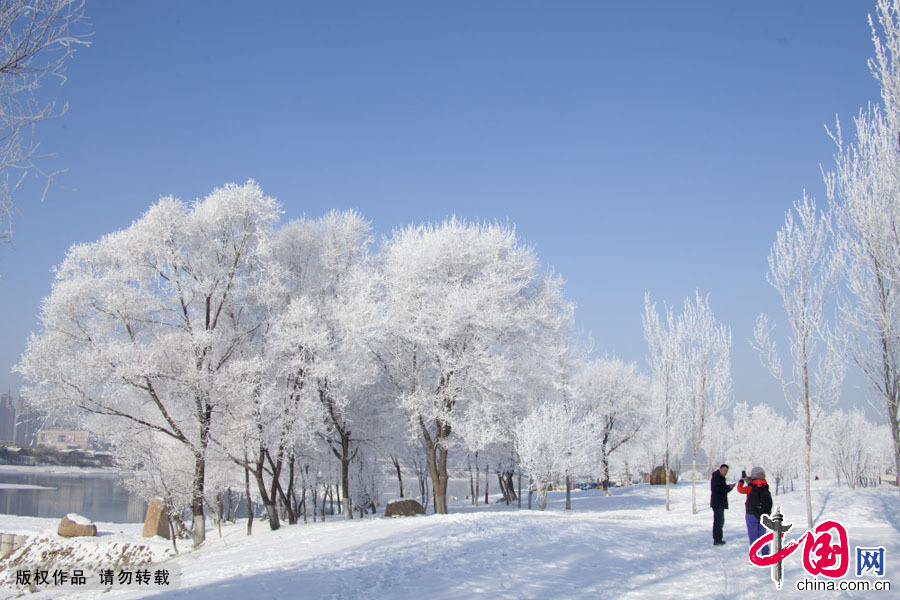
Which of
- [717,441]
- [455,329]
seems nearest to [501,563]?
[455,329]

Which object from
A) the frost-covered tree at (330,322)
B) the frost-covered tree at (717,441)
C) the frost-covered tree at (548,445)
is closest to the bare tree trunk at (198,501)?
the frost-covered tree at (330,322)

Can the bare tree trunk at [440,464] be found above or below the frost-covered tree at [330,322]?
below

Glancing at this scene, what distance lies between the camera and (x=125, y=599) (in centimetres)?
984

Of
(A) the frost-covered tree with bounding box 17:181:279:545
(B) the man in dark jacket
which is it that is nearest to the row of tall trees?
(A) the frost-covered tree with bounding box 17:181:279:545

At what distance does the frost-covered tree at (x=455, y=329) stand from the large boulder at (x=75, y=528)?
13.4 meters

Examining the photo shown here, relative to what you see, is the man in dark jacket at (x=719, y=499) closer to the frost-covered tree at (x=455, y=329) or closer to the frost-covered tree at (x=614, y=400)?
the frost-covered tree at (x=455, y=329)

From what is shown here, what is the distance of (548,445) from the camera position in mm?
26562

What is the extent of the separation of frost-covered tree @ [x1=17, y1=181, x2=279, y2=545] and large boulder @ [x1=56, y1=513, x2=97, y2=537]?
5.16 metres

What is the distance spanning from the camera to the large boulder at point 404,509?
2761 centimetres

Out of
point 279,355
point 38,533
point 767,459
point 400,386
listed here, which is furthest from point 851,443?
point 38,533

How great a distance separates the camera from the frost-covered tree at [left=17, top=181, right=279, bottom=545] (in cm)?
2025

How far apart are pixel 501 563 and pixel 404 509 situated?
675 inches

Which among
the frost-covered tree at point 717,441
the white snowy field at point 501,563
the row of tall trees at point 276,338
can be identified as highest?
the row of tall trees at point 276,338

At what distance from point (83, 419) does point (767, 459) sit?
166 feet
